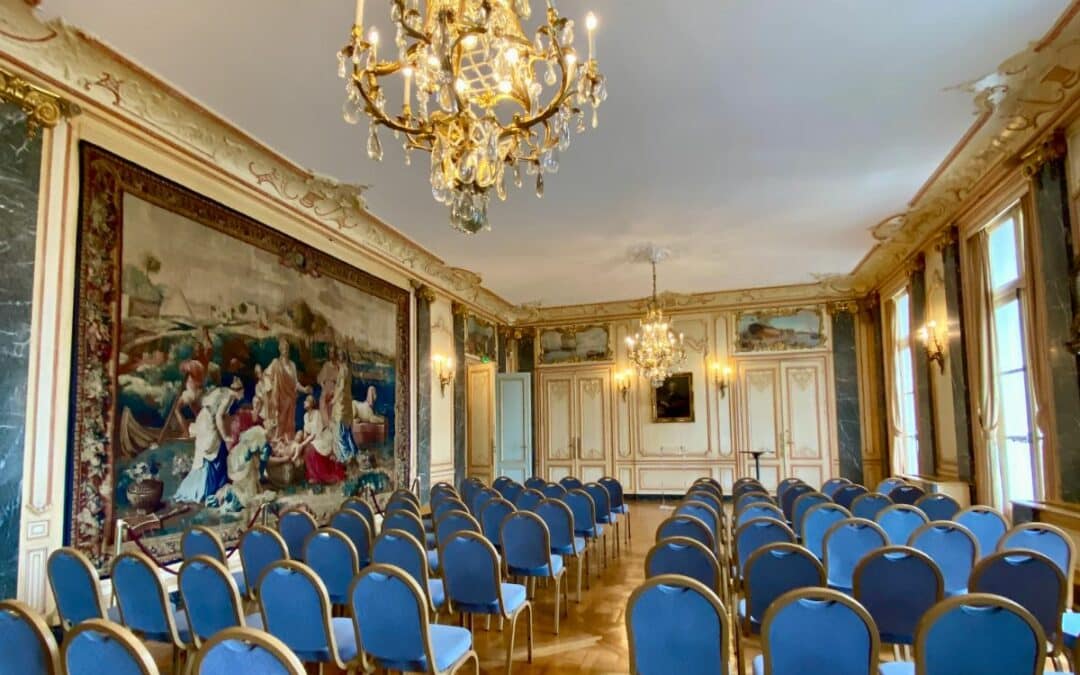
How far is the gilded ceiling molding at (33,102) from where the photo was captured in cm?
360

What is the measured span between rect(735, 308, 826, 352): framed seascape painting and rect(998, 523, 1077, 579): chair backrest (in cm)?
788

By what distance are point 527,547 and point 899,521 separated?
2454 mm

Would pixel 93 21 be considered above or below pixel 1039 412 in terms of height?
above

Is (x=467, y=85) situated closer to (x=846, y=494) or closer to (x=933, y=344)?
(x=846, y=494)

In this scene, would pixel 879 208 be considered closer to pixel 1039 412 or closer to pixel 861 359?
pixel 1039 412

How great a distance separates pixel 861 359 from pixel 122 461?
407 inches

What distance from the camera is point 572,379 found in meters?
12.5

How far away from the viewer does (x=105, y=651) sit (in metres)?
1.79

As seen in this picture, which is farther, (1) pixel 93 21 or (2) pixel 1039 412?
(2) pixel 1039 412

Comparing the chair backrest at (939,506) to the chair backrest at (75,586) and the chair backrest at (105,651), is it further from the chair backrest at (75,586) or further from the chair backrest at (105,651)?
the chair backrest at (75,586)

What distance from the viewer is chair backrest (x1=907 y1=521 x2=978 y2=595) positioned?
3496mm

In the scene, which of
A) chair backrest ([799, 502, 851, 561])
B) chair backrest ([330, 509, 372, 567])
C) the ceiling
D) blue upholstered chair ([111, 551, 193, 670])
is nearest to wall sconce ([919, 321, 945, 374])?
the ceiling

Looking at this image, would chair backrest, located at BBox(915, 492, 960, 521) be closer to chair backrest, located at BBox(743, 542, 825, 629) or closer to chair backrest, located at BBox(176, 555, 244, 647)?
chair backrest, located at BBox(743, 542, 825, 629)

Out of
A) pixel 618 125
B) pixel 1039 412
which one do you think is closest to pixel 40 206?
pixel 618 125
